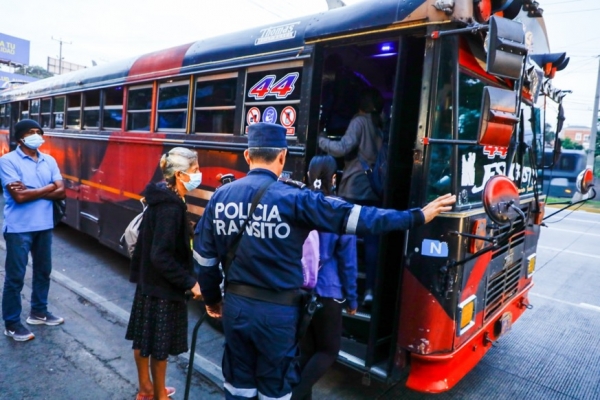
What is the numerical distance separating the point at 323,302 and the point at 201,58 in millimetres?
2834

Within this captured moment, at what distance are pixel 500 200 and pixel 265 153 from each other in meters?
1.24

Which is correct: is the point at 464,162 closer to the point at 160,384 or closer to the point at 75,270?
the point at 160,384

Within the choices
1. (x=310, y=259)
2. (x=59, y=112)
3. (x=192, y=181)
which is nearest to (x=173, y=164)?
(x=192, y=181)

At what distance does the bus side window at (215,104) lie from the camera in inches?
160

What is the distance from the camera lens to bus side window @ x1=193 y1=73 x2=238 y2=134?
4.05 meters

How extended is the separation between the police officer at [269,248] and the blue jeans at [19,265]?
8.10 feet

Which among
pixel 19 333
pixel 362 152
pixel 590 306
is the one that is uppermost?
pixel 362 152

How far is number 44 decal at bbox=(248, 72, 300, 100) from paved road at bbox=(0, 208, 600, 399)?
226 centimetres

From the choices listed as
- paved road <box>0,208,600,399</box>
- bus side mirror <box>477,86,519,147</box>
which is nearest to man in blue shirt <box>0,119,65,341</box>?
paved road <box>0,208,600,399</box>

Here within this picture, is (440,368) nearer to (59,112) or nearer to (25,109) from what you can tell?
(59,112)

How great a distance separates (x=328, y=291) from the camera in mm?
2797

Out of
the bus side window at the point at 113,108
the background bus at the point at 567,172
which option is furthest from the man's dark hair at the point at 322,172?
the background bus at the point at 567,172

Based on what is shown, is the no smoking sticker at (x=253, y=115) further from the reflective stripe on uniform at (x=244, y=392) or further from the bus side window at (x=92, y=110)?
the bus side window at (x=92, y=110)

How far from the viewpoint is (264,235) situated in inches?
83.7
